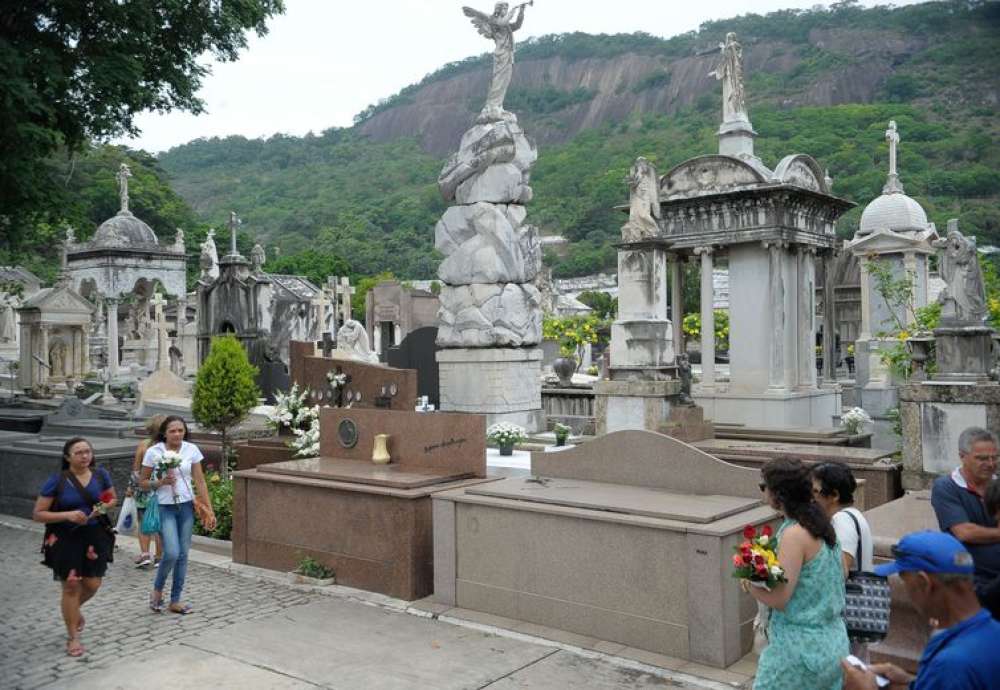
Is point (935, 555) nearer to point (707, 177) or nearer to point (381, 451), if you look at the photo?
point (381, 451)

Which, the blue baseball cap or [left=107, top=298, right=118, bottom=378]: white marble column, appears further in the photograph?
[left=107, top=298, right=118, bottom=378]: white marble column

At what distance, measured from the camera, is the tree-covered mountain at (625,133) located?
270 ft

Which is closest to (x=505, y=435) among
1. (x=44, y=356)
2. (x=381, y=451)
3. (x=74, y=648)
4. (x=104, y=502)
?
(x=381, y=451)

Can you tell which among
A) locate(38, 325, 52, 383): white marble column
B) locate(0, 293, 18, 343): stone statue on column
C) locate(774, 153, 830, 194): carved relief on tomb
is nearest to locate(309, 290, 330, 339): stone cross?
locate(0, 293, 18, 343): stone statue on column

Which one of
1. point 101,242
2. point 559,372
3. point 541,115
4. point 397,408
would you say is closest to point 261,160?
point 541,115

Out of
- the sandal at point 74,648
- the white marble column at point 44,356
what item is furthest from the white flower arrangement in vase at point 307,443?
the white marble column at point 44,356

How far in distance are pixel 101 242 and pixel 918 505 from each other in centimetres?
5104

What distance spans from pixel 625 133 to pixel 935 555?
131 meters

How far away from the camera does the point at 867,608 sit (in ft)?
13.4

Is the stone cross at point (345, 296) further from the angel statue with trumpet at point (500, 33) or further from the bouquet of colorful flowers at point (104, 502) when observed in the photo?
the bouquet of colorful flowers at point (104, 502)

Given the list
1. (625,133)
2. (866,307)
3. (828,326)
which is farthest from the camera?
(625,133)

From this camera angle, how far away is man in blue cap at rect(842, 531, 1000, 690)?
2.48 m

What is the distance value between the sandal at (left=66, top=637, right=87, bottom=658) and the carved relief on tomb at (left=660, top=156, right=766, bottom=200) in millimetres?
14793

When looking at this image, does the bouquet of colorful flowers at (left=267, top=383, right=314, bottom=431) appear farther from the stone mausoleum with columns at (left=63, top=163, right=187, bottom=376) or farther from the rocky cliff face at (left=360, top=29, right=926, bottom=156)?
the rocky cliff face at (left=360, top=29, right=926, bottom=156)
